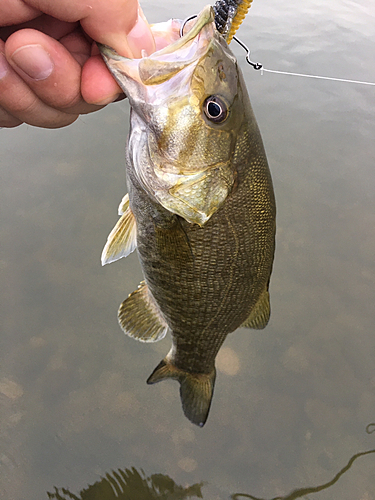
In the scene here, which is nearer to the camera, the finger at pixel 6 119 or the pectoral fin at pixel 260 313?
the finger at pixel 6 119

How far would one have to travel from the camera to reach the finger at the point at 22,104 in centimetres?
88

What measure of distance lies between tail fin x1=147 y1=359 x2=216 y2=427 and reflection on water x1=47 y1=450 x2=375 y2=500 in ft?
2.69

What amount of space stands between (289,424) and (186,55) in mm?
2271

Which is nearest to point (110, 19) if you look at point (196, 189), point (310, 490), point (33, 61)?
point (33, 61)

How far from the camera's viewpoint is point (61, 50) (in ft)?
2.77

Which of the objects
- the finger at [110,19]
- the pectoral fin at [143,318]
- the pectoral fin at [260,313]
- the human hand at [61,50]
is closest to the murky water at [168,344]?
the pectoral fin at [143,318]

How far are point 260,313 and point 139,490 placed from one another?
1.46 m

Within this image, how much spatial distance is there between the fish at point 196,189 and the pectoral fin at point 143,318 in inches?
0.8

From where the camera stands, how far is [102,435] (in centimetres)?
222

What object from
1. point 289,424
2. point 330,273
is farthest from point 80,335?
point 330,273

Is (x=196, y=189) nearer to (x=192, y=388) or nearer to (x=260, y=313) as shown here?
(x=260, y=313)

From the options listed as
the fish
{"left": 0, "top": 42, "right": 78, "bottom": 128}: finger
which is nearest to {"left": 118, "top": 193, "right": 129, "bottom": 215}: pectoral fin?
the fish

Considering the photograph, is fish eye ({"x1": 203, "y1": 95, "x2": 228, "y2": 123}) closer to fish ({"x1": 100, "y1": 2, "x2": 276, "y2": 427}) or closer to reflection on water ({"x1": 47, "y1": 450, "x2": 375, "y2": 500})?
fish ({"x1": 100, "y1": 2, "x2": 276, "y2": 427})

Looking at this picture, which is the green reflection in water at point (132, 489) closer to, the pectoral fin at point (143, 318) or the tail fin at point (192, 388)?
the tail fin at point (192, 388)
